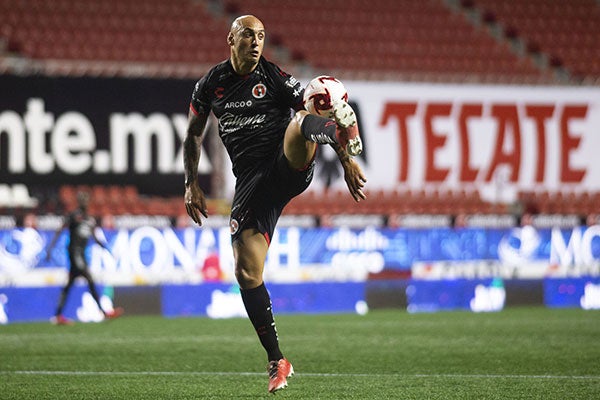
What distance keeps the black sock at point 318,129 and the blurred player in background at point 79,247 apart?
8.72 m

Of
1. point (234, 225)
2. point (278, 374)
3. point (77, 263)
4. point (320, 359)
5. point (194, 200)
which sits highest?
point (194, 200)

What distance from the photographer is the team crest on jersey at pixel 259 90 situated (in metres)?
6.61

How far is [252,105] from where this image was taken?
6598 mm

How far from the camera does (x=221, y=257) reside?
16.1m

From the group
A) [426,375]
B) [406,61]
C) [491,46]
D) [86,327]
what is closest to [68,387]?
[426,375]

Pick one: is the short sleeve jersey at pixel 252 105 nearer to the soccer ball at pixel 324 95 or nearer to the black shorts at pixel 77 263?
the soccer ball at pixel 324 95

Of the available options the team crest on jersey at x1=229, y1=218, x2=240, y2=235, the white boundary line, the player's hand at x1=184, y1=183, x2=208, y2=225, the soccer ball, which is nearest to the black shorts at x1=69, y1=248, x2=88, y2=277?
the white boundary line

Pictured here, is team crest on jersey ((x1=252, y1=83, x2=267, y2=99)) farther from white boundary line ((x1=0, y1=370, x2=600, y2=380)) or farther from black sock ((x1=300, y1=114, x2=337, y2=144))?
white boundary line ((x1=0, y1=370, x2=600, y2=380))

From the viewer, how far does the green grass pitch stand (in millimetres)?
6871

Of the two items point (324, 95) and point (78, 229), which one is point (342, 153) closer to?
point (324, 95)

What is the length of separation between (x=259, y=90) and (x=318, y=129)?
2.78ft

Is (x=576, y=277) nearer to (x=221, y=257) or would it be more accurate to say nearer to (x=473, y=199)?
(x=473, y=199)

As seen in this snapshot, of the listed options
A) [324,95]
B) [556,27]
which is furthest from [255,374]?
[556,27]

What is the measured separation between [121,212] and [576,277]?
752 cm
